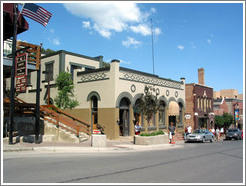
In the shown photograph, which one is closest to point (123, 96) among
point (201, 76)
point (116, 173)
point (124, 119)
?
point (124, 119)

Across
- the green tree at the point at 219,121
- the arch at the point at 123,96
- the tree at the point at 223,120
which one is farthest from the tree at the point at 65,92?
the tree at the point at 223,120

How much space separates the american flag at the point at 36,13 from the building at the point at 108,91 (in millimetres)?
7009

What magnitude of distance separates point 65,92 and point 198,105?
19.7 m

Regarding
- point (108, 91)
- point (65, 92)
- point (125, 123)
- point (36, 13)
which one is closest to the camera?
point (36, 13)

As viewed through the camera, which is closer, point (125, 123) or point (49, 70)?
point (125, 123)

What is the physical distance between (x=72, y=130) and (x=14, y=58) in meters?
7.14

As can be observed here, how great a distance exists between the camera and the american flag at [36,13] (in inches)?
637

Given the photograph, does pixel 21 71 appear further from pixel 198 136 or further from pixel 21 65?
pixel 198 136

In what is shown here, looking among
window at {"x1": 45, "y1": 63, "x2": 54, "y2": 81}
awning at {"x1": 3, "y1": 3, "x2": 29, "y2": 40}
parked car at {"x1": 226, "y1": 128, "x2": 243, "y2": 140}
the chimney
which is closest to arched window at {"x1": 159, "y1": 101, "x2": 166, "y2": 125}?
parked car at {"x1": 226, "y1": 128, "x2": 243, "y2": 140}

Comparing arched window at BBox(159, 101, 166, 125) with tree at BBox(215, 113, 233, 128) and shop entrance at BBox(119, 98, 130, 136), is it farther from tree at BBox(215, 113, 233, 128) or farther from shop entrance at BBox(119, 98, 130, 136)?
tree at BBox(215, 113, 233, 128)

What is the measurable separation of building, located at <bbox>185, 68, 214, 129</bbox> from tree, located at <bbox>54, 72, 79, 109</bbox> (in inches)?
614

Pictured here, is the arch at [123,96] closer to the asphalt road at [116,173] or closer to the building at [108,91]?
the building at [108,91]

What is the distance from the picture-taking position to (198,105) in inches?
1390

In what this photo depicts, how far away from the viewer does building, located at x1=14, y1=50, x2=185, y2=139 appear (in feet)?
71.9
